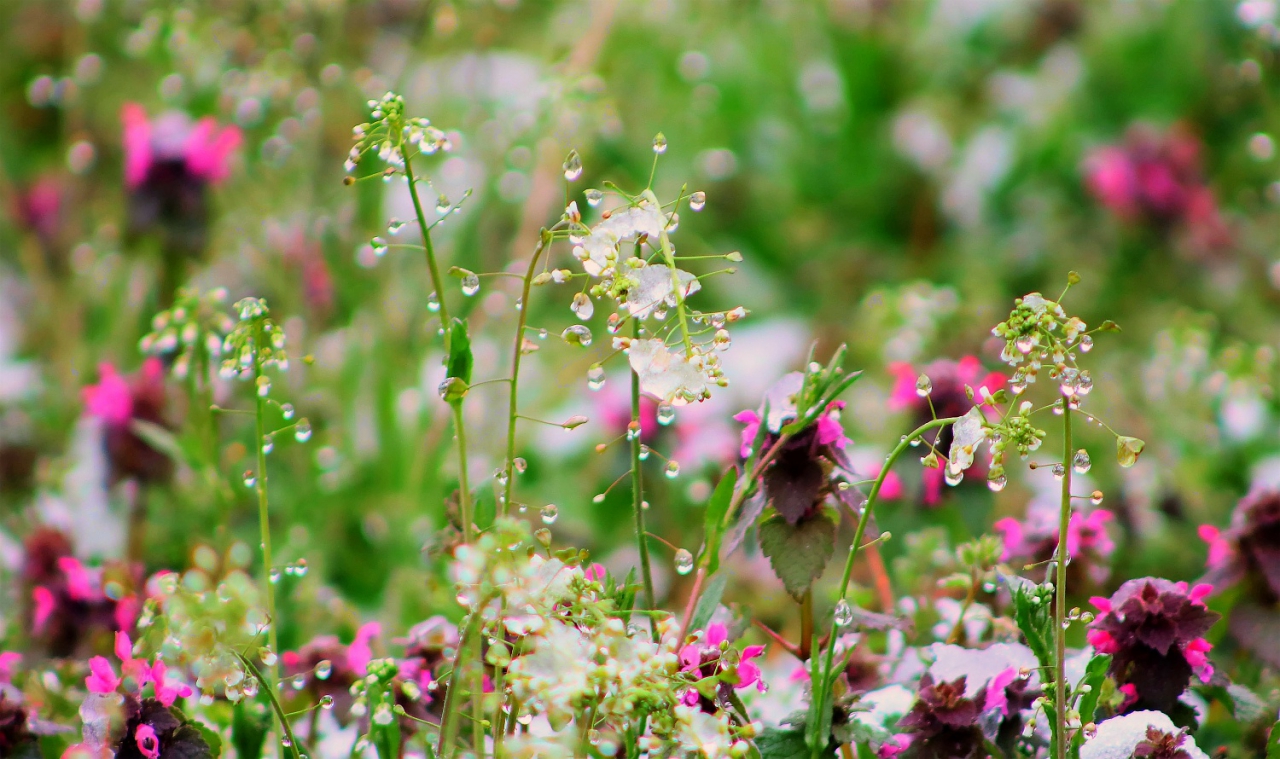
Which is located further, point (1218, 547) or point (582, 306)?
point (1218, 547)

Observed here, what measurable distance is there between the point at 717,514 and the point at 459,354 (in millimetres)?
181

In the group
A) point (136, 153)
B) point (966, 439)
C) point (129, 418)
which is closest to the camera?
point (966, 439)

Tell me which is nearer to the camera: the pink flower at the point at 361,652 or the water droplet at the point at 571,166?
the water droplet at the point at 571,166

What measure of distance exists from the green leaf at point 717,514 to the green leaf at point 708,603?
0.03m

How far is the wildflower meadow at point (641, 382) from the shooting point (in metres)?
0.68

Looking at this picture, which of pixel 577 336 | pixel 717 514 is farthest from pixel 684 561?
pixel 577 336

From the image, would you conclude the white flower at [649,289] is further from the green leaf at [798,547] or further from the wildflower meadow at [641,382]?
the green leaf at [798,547]

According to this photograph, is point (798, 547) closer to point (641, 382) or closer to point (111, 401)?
point (641, 382)

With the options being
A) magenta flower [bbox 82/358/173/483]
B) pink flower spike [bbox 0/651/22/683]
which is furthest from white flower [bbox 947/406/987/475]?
magenta flower [bbox 82/358/173/483]

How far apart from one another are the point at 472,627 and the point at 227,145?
4.50ft

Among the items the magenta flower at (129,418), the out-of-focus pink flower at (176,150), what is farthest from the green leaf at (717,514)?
the out-of-focus pink flower at (176,150)

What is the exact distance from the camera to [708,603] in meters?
0.72

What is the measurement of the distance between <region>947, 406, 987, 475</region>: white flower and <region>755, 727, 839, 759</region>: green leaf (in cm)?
22

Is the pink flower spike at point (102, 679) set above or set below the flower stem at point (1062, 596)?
below
